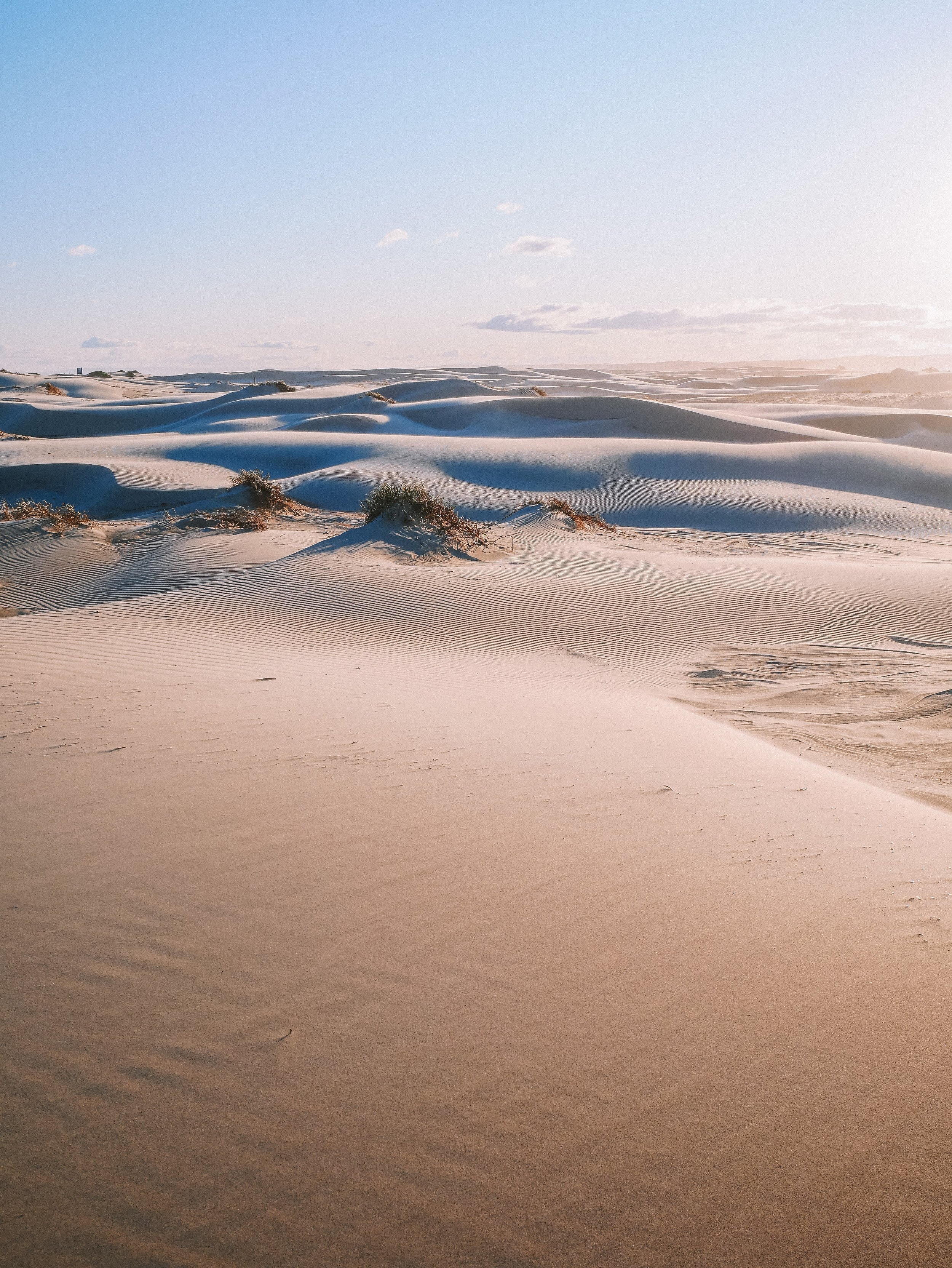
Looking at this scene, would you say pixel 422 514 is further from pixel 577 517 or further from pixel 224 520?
pixel 224 520

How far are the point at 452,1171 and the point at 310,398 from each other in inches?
1418

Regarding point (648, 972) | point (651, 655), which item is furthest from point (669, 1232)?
point (651, 655)

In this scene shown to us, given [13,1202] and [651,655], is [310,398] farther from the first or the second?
[13,1202]

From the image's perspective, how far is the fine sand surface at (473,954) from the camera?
1.85m

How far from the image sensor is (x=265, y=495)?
601 inches

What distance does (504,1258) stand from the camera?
175 cm

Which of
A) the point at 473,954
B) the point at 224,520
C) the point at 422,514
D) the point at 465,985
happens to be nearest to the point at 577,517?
the point at 422,514

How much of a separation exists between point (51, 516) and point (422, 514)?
235 inches

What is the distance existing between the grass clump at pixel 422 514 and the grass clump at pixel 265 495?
316cm

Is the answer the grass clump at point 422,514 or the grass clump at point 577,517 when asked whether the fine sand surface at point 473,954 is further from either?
the grass clump at point 577,517

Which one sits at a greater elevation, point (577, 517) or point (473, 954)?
point (577, 517)

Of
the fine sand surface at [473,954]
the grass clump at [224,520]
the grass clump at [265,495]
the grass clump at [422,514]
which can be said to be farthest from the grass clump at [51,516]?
the fine sand surface at [473,954]

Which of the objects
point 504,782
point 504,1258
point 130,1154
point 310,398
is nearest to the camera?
point 504,1258

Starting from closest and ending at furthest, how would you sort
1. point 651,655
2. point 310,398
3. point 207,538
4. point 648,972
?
point 648,972, point 651,655, point 207,538, point 310,398
